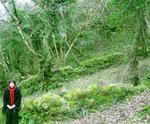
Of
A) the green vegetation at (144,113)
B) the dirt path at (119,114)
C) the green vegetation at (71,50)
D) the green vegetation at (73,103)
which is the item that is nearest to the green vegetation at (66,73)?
the green vegetation at (71,50)

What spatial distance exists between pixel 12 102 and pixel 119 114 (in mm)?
3582

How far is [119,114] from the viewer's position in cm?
1455

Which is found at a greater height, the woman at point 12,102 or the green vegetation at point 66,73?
the woman at point 12,102

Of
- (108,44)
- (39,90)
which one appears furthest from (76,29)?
(39,90)

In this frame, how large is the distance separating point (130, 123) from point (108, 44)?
112 ft

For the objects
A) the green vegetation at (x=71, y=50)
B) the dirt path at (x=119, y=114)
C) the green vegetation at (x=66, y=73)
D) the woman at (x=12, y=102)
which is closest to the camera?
the dirt path at (x=119, y=114)

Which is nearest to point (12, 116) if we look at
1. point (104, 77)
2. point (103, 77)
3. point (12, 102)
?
point (12, 102)

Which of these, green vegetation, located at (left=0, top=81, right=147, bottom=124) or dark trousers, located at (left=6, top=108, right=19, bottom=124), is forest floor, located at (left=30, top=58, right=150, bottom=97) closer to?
green vegetation, located at (left=0, top=81, right=147, bottom=124)

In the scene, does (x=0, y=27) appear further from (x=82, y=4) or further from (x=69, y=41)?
(x=82, y=4)

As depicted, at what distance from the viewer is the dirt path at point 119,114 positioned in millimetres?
13809

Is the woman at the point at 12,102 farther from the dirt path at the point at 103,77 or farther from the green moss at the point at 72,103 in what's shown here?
the dirt path at the point at 103,77

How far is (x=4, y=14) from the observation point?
40594mm

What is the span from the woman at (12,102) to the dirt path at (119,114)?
2.11 m

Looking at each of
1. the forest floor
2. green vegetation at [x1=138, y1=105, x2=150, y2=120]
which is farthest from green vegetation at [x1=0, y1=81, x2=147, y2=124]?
the forest floor
